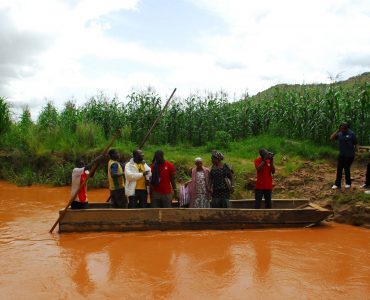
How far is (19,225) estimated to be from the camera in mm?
8250

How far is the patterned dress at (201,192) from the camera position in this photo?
748 centimetres

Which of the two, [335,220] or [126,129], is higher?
[126,129]

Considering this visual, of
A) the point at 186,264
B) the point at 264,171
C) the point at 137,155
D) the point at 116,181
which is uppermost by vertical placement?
the point at 137,155

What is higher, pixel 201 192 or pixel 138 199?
pixel 201 192

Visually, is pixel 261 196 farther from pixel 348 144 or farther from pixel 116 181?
pixel 116 181

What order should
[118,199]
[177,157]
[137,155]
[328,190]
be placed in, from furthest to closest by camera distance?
[177,157]
[328,190]
[118,199]
[137,155]

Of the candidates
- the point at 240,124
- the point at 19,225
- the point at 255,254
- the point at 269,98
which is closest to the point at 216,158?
the point at 255,254

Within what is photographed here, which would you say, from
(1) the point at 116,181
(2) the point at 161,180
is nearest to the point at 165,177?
(2) the point at 161,180

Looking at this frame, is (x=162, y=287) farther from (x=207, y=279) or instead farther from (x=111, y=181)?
(x=111, y=181)

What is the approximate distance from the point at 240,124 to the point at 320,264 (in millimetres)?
9944

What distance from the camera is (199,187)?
7.59 metres

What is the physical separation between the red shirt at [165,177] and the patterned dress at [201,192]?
519 millimetres

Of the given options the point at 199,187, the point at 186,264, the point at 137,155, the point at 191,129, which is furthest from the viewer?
the point at 191,129

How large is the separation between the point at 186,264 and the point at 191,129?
10283 millimetres
